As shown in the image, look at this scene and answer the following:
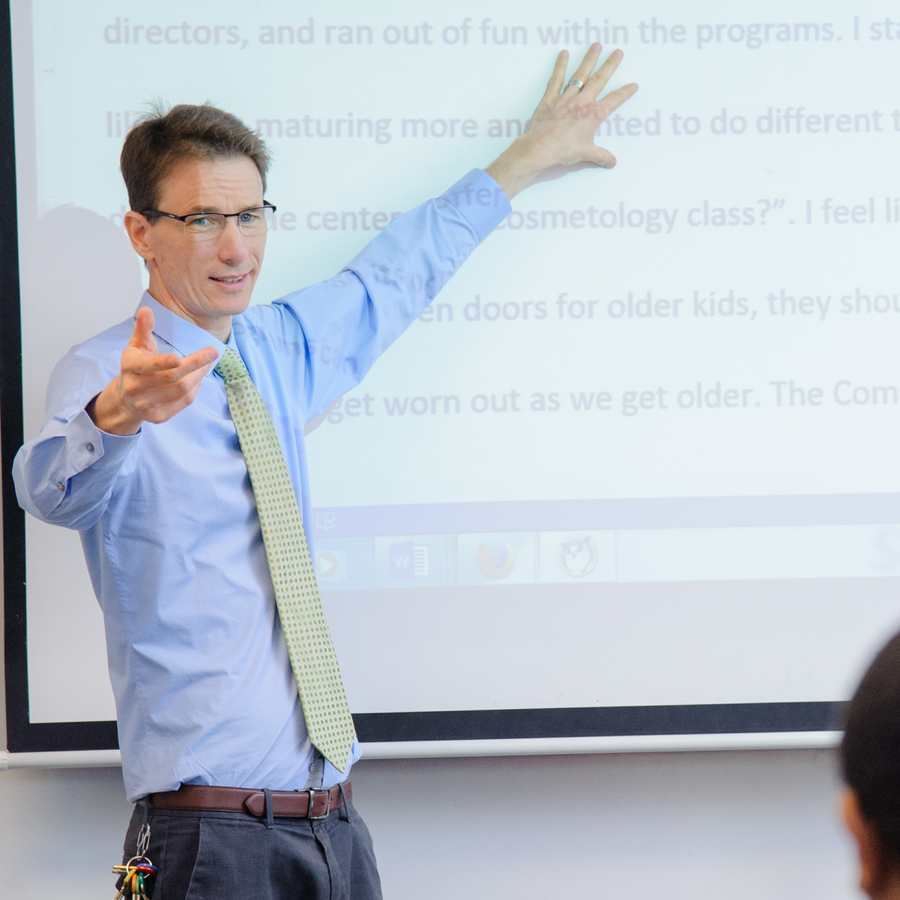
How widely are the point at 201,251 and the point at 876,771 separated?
1.10 metres

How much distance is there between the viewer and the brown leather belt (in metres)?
1.28

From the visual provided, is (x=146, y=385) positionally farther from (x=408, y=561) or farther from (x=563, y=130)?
(x=563, y=130)

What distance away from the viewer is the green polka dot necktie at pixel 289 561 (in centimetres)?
136

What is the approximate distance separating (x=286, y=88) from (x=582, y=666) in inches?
46.2

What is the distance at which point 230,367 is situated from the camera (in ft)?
4.51

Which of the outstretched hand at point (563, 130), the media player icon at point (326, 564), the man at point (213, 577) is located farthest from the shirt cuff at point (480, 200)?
the media player icon at point (326, 564)


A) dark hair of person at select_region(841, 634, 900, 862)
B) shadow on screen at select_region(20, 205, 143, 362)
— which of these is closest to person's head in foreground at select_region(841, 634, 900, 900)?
dark hair of person at select_region(841, 634, 900, 862)

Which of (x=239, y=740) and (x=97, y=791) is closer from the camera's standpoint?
(x=239, y=740)

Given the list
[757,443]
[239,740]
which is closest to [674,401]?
[757,443]

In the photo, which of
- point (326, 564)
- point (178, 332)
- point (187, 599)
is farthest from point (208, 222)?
point (326, 564)

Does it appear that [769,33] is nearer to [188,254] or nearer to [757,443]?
[757,443]

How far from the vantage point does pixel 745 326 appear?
5.74 feet

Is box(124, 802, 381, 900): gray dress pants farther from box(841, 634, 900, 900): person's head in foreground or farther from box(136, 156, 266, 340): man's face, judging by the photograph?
box(841, 634, 900, 900): person's head in foreground

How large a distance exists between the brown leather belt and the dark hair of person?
901 mm
